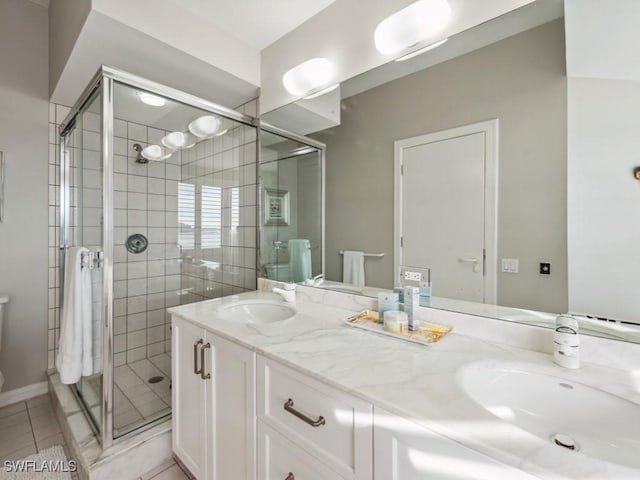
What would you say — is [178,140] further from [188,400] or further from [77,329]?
[188,400]

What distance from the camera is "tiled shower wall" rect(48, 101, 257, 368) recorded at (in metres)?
1.94

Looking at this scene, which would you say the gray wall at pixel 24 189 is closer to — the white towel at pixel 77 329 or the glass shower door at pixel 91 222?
the glass shower door at pixel 91 222

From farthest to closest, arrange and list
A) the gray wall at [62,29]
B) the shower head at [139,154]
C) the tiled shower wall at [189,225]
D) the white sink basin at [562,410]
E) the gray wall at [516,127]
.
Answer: the tiled shower wall at [189,225] < the shower head at [139,154] < the gray wall at [62,29] < the gray wall at [516,127] < the white sink basin at [562,410]

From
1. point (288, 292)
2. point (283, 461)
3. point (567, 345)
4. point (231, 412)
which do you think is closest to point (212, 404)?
point (231, 412)

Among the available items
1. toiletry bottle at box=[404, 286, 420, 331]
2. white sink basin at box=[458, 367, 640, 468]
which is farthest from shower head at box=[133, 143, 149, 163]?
white sink basin at box=[458, 367, 640, 468]

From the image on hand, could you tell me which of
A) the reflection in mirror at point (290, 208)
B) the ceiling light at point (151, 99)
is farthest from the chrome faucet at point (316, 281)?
the ceiling light at point (151, 99)

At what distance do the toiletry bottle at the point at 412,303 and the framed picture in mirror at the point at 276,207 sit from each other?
36.3 inches

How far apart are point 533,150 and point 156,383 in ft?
7.42

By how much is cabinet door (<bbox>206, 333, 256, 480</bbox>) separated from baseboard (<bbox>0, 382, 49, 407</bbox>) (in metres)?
1.75

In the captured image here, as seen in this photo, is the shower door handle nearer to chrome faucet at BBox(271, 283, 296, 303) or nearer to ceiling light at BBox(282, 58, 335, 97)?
chrome faucet at BBox(271, 283, 296, 303)

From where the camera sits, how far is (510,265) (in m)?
1.03

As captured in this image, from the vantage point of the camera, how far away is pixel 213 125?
1954 millimetres

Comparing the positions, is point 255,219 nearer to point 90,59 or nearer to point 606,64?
point 90,59

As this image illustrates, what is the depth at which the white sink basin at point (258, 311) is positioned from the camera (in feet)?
5.09
